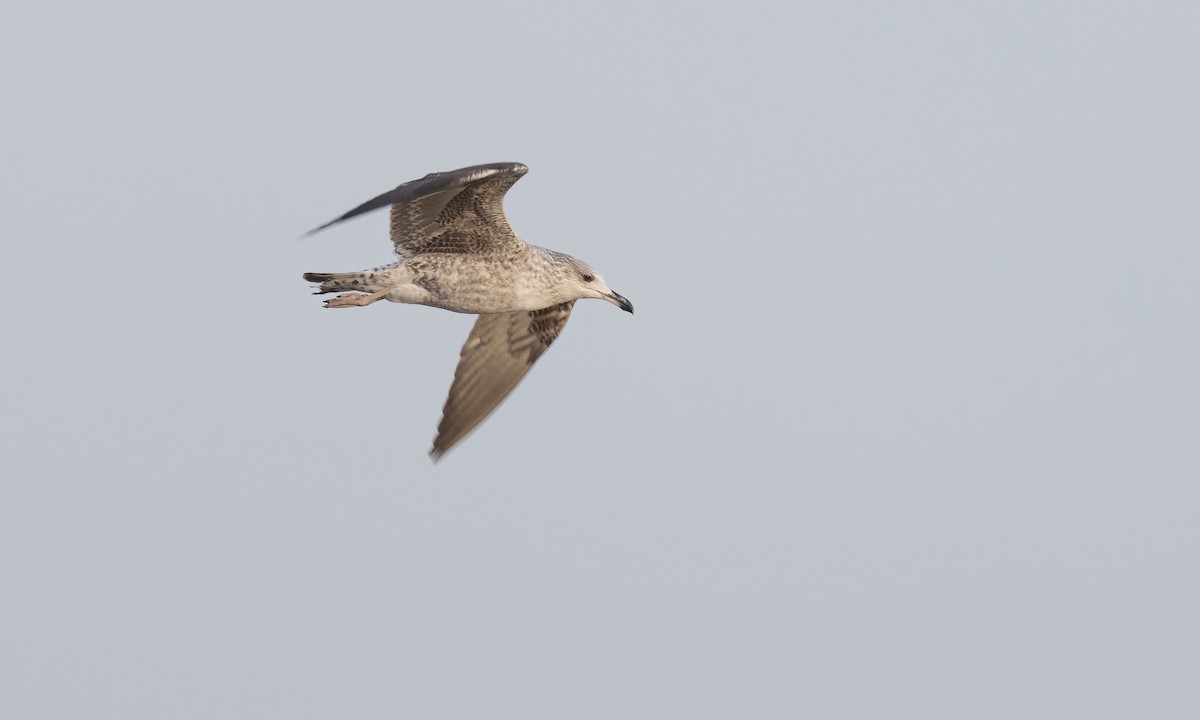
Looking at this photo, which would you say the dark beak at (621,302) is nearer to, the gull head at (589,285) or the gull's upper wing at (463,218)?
the gull head at (589,285)

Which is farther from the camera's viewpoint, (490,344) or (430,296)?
(490,344)

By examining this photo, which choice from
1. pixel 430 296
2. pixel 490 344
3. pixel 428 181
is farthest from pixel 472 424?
pixel 428 181

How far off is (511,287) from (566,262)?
1042 millimetres

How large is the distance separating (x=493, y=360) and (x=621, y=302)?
10.1ft

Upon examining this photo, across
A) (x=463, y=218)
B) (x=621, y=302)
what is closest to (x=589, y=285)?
(x=621, y=302)

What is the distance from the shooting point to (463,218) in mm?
22172

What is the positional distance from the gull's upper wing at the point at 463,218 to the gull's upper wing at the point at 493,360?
10.1 feet

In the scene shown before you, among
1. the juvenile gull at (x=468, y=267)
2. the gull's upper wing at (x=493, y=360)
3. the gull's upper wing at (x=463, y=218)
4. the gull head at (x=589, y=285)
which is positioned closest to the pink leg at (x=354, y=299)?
the juvenile gull at (x=468, y=267)

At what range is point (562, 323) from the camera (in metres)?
25.6

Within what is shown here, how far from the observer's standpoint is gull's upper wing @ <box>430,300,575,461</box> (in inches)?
1000

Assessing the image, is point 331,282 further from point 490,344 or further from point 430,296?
point 490,344

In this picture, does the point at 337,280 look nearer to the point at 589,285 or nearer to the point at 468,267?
the point at 468,267

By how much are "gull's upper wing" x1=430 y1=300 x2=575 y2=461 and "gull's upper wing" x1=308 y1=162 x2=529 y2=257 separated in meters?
3.09

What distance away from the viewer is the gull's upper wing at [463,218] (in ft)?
68.5
